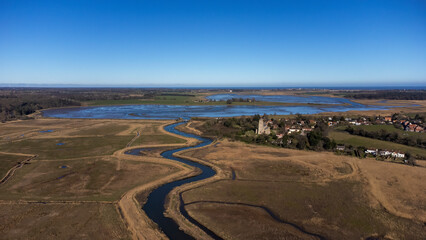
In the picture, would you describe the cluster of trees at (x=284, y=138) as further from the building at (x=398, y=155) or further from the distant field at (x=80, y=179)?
the distant field at (x=80, y=179)

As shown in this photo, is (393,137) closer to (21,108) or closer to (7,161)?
(7,161)

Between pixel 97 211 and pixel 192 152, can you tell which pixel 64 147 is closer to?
pixel 192 152

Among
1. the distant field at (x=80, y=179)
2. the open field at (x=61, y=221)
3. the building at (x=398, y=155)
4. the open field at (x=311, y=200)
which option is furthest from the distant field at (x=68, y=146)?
the building at (x=398, y=155)

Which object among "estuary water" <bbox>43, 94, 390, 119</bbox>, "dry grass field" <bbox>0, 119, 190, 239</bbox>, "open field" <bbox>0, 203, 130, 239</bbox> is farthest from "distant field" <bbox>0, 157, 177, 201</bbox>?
"estuary water" <bbox>43, 94, 390, 119</bbox>

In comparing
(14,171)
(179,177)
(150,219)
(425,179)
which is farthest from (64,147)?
(425,179)

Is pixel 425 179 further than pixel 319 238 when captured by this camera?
Yes

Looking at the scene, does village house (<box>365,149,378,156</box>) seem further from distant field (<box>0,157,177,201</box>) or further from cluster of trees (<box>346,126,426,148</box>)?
distant field (<box>0,157,177,201</box>)

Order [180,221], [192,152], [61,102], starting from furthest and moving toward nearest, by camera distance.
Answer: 1. [61,102]
2. [192,152]
3. [180,221]
